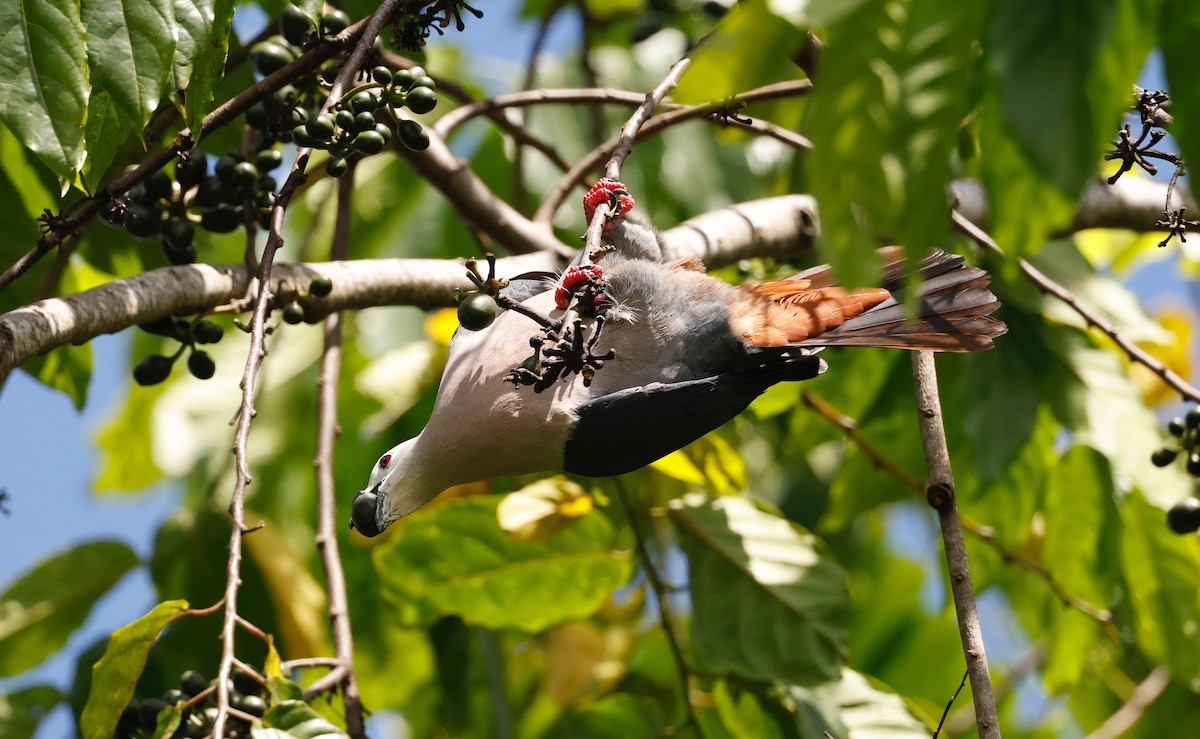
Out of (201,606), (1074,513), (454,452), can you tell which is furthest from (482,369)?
(1074,513)

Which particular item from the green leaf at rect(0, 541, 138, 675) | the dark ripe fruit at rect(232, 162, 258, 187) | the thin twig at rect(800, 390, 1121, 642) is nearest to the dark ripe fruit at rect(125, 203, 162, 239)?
the dark ripe fruit at rect(232, 162, 258, 187)

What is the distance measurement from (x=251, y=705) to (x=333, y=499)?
28.0 inches

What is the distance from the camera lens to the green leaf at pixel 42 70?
177cm

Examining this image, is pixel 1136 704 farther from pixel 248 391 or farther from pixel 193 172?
pixel 193 172

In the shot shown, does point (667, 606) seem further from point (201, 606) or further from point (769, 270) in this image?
point (201, 606)

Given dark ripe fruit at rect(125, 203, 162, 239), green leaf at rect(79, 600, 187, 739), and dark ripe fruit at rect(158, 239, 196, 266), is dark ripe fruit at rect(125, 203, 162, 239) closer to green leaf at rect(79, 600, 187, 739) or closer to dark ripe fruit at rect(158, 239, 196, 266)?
dark ripe fruit at rect(158, 239, 196, 266)

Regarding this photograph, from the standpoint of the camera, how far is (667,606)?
124 inches

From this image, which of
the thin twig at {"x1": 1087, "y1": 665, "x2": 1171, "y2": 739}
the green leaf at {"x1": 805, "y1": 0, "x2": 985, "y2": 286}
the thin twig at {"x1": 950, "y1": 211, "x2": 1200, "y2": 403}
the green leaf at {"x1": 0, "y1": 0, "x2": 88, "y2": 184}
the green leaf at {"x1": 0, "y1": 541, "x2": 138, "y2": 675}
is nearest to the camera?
the green leaf at {"x1": 805, "y1": 0, "x2": 985, "y2": 286}

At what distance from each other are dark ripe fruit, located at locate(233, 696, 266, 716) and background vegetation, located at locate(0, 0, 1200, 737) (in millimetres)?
24

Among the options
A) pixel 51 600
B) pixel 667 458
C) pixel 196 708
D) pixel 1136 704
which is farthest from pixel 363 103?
pixel 1136 704

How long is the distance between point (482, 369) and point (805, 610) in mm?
1105

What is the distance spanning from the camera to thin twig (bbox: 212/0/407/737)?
6.22 ft

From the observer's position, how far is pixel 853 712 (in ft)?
9.63

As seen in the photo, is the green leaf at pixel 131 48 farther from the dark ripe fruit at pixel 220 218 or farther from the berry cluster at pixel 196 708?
the berry cluster at pixel 196 708
